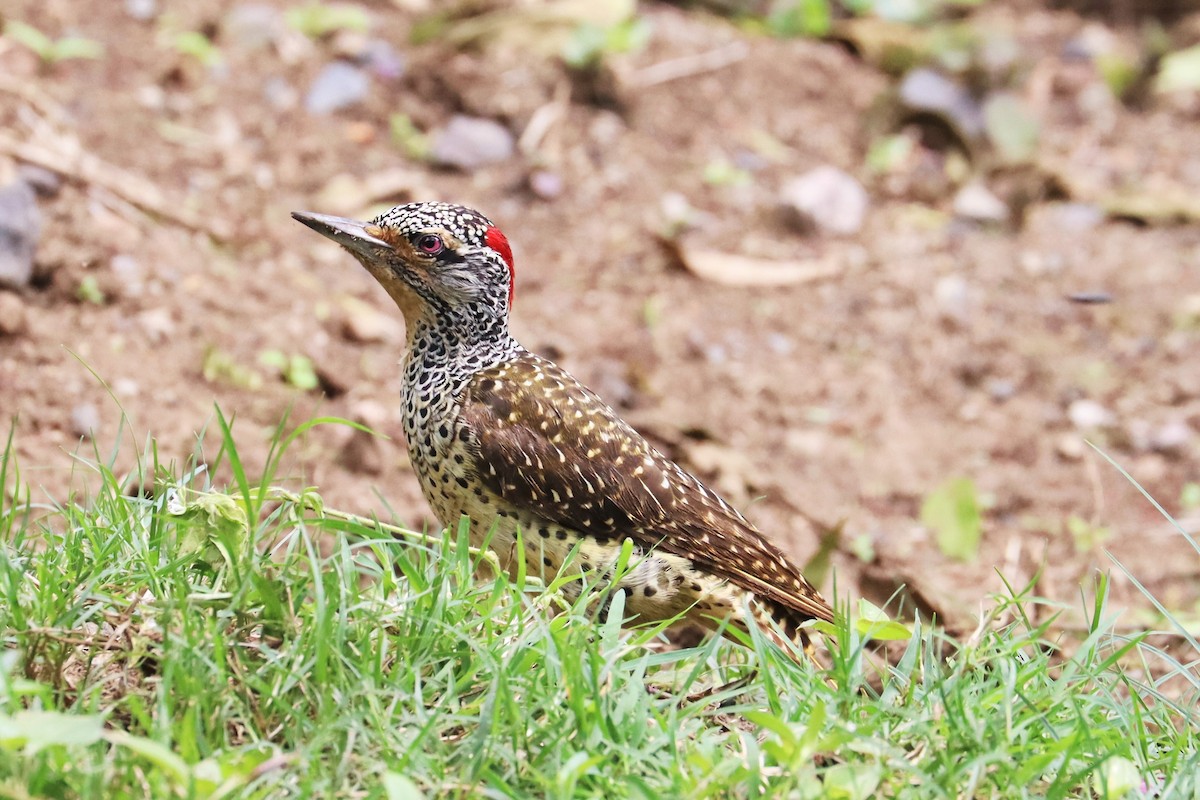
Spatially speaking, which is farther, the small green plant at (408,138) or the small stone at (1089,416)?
the small green plant at (408,138)

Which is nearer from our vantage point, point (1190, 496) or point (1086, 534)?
point (1086, 534)

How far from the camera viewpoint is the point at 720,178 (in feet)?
26.9

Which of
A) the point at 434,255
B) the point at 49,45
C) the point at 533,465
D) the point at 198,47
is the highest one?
the point at 49,45

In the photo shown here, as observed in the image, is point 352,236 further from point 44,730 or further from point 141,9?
point 141,9

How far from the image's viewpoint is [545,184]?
7777mm

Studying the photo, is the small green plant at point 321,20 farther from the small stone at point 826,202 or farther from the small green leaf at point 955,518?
the small green leaf at point 955,518

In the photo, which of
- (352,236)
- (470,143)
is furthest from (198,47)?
(352,236)

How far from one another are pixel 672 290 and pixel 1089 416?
220cm

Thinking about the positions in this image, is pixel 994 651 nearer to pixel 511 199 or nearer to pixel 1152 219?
pixel 511 199

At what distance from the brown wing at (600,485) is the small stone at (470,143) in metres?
3.56

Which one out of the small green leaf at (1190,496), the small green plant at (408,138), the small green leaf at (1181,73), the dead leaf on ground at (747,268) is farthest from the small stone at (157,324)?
the small green leaf at (1181,73)

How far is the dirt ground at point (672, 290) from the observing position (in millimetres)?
5863

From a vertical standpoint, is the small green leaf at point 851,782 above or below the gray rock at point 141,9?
below

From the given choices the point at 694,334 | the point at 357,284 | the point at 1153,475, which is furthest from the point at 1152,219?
the point at 357,284
